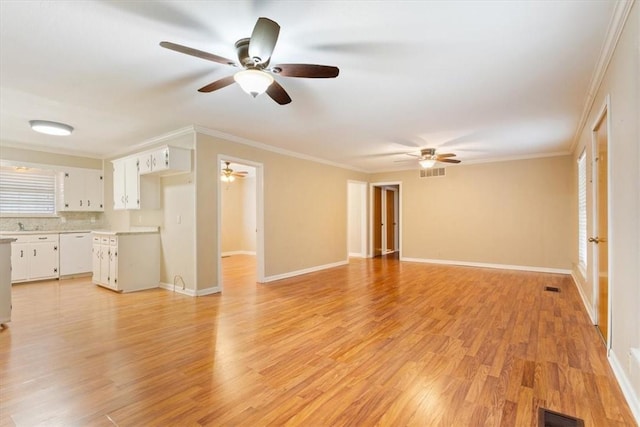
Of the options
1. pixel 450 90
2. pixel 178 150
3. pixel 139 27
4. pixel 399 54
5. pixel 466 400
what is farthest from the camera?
pixel 178 150

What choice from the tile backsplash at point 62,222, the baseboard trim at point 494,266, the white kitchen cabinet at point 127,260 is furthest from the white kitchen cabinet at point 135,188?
the baseboard trim at point 494,266

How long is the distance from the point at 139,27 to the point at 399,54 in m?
1.99

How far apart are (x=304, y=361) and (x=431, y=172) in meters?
6.62

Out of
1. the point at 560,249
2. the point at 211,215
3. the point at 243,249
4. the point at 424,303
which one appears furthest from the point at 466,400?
the point at 243,249

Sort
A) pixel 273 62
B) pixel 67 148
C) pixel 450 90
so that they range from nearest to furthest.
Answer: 1. pixel 273 62
2. pixel 450 90
3. pixel 67 148

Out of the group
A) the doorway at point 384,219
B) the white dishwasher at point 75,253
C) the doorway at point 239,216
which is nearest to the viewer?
the white dishwasher at point 75,253

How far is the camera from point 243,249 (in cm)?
998

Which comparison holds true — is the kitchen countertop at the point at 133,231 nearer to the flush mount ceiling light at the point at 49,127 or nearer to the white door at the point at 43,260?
the white door at the point at 43,260

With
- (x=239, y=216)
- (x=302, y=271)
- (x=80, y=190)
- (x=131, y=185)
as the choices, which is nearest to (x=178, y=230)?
(x=131, y=185)

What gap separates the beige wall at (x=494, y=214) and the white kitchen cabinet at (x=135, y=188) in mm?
6018

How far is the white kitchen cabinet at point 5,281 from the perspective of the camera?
335 cm

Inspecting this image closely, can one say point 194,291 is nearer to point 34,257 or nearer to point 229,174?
point 34,257

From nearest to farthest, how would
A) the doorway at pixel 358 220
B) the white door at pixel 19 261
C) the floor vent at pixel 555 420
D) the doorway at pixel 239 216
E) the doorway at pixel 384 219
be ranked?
the floor vent at pixel 555 420
the white door at pixel 19 261
the doorway at pixel 358 220
the doorway at pixel 384 219
the doorway at pixel 239 216

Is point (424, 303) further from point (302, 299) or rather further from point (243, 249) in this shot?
point (243, 249)
